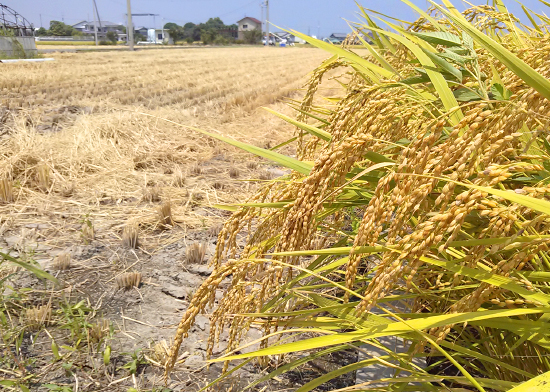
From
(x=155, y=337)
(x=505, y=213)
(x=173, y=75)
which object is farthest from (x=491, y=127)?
(x=173, y=75)

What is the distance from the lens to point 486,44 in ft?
2.67

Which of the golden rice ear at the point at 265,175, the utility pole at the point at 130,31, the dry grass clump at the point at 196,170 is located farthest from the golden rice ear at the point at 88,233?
the utility pole at the point at 130,31

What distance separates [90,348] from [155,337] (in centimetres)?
27

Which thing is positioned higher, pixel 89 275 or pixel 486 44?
pixel 486 44

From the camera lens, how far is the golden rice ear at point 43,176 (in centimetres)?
370

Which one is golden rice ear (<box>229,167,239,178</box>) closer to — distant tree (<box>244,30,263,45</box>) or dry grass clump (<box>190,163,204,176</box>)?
dry grass clump (<box>190,163,204,176</box>)

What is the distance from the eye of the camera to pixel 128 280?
2.33 m

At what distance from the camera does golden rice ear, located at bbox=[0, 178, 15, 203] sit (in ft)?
11.1

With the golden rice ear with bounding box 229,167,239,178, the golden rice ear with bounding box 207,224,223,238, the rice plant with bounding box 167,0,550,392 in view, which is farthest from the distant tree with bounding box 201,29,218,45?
the rice plant with bounding box 167,0,550,392

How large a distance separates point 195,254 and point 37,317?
91cm

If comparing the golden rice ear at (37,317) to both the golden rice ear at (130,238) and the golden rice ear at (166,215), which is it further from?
the golden rice ear at (166,215)

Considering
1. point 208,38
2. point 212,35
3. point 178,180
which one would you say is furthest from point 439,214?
point 212,35

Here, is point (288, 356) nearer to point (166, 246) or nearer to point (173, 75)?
point (166, 246)

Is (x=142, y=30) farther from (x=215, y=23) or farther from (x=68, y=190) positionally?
(x=68, y=190)
